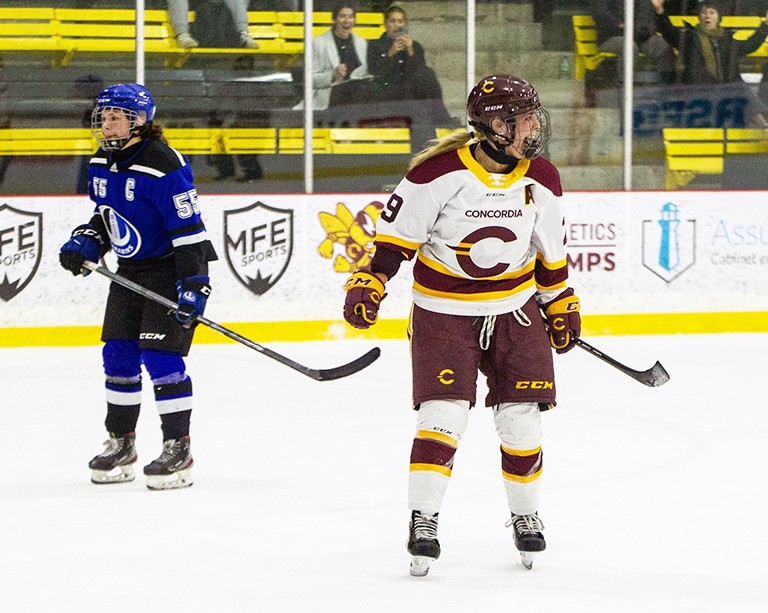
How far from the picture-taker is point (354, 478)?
3.88 meters

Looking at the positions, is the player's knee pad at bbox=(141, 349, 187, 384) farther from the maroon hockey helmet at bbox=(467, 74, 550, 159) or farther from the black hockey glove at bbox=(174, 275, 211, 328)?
the maroon hockey helmet at bbox=(467, 74, 550, 159)

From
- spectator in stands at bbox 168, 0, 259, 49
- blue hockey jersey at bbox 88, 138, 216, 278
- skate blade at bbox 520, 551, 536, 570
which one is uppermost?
spectator in stands at bbox 168, 0, 259, 49

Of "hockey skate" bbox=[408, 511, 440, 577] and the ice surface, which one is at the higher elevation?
"hockey skate" bbox=[408, 511, 440, 577]

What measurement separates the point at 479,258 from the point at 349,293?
26 centimetres

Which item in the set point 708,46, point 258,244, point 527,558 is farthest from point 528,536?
point 708,46

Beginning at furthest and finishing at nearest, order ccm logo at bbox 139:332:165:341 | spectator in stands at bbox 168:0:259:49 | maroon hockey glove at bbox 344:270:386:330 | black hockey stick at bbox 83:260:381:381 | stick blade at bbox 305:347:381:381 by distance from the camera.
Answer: spectator in stands at bbox 168:0:259:49
ccm logo at bbox 139:332:165:341
black hockey stick at bbox 83:260:381:381
stick blade at bbox 305:347:381:381
maroon hockey glove at bbox 344:270:386:330


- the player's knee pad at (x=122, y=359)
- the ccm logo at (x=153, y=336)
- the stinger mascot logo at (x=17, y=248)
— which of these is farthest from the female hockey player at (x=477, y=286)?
the stinger mascot logo at (x=17, y=248)

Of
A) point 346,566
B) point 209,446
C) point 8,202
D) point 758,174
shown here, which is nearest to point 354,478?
point 209,446

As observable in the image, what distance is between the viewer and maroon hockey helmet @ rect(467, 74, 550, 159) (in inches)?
112

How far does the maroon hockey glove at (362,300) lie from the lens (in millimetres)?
2829

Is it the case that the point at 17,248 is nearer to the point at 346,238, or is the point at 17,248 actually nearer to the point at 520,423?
the point at 346,238

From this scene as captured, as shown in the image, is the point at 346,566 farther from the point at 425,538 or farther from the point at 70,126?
the point at 70,126

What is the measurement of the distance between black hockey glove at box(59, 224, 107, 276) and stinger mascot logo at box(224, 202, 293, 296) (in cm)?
295

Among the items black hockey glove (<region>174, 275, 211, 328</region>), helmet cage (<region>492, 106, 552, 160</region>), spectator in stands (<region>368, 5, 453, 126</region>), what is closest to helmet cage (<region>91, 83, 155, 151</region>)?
black hockey glove (<region>174, 275, 211, 328</region>)
